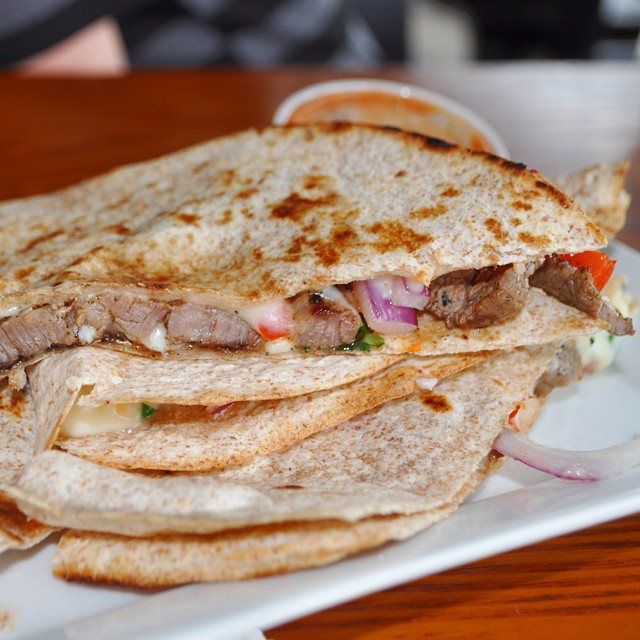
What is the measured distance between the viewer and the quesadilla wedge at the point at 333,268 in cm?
197

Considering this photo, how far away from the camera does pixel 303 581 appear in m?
1.47

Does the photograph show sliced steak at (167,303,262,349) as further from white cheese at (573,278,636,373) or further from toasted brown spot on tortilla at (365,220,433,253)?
white cheese at (573,278,636,373)

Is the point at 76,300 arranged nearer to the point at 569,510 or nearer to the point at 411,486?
the point at 411,486

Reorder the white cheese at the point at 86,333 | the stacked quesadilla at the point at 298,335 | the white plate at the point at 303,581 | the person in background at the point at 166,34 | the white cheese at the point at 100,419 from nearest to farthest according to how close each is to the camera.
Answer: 1. the white plate at the point at 303,581
2. the stacked quesadilla at the point at 298,335
3. the white cheese at the point at 100,419
4. the white cheese at the point at 86,333
5. the person in background at the point at 166,34

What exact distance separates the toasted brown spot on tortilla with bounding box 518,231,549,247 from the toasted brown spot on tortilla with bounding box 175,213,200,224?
1.07m

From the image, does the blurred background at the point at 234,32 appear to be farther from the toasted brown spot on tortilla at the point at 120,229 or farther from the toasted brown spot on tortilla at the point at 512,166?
the toasted brown spot on tortilla at the point at 512,166

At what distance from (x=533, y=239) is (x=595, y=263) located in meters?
0.49

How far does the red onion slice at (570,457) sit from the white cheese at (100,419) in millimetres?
1111

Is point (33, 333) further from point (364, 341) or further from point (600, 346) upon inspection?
point (600, 346)

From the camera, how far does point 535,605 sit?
1748 mm

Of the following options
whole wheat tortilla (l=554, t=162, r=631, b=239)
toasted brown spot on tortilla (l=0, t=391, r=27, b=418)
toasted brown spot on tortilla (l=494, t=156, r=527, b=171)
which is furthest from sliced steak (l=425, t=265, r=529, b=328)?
toasted brown spot on tortilla (l=0, t=391, r=27, b=418)

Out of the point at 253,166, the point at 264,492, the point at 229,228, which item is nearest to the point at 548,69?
the point at 253,166

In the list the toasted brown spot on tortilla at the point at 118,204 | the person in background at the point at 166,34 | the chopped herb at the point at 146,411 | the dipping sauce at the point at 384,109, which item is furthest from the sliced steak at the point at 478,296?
the person in background at the point at 166,34

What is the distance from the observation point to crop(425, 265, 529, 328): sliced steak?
2033mm
